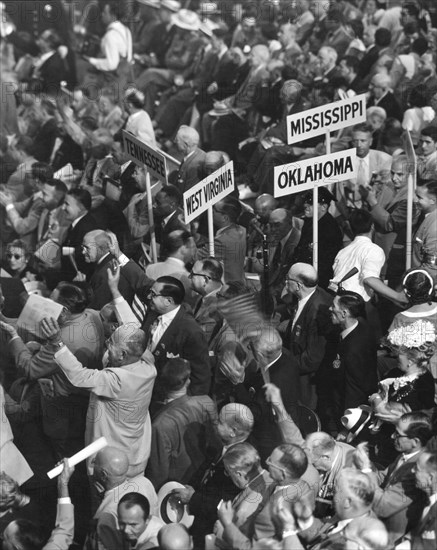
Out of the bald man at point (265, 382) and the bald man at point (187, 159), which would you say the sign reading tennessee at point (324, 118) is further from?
the bald man at point (265, 382)

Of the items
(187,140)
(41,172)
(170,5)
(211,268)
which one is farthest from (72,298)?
(170,5)

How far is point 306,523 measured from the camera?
7.02 meters

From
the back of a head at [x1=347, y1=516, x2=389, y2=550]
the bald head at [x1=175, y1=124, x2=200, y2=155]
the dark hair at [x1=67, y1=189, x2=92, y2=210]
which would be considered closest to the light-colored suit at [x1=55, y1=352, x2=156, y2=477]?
the back of a head at [x1=347, y1=516, x2=389, y2=550]

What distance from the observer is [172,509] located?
788 cm

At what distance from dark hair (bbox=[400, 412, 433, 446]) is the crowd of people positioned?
0.01m

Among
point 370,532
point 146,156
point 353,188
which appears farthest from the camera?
point 353,188

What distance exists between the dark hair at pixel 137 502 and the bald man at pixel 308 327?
6.50ft

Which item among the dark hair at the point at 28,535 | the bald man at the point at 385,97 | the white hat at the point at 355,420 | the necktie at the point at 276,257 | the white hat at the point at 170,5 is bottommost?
the white hat at the point at 170,5

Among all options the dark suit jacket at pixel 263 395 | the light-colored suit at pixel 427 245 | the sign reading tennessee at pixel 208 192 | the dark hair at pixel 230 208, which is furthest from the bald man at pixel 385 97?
the dark suit jacket at pixel 263 395

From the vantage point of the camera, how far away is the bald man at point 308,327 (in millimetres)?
9055

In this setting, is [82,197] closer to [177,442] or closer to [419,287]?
[177,442]

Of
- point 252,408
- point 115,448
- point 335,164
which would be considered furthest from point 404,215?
point 115,448

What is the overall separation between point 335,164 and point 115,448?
3215 mm

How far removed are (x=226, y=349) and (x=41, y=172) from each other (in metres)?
4.64
